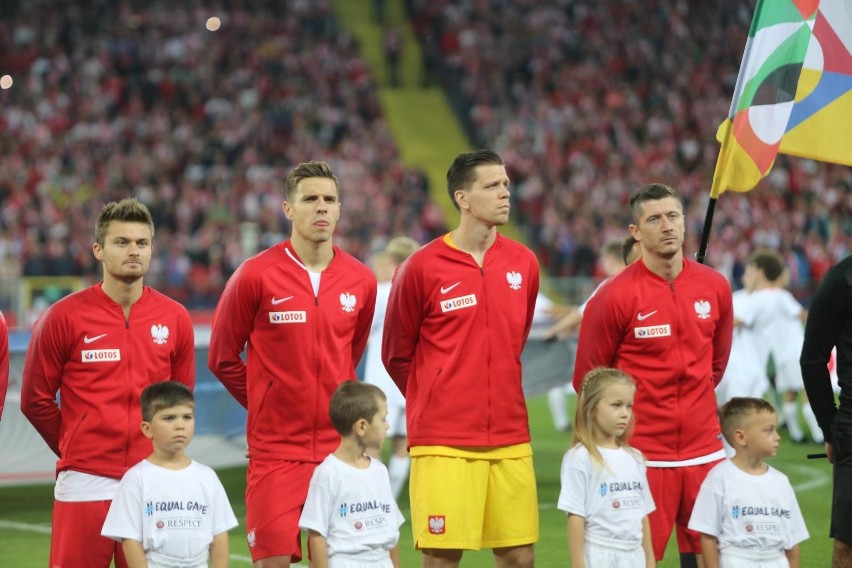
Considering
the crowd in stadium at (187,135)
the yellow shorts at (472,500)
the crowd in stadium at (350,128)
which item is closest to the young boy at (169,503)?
the yellow shorts at (472,500)

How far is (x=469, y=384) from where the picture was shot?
6.16 metres

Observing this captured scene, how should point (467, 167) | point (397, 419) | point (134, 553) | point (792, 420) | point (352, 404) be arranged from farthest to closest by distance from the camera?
point (792, 420) < point (397, 419) < point (467, 167) < point (352, 404) < point (134, 553)

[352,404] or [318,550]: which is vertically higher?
[352,404]

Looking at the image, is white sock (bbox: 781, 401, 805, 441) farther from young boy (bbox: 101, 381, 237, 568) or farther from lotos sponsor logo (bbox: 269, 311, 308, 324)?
young boy (bbox: 101, 381, 237, 568)

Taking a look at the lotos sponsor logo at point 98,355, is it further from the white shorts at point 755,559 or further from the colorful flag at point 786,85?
the colorful flag at point 786,85

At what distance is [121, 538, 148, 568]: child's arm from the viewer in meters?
5.53

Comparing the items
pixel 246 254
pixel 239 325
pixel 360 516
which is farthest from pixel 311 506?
pixel 246 254

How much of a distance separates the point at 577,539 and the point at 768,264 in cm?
872

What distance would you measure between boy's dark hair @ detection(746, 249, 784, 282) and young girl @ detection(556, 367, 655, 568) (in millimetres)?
8392

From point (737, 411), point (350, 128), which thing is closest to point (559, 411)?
point (737, 411)

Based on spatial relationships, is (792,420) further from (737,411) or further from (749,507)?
(749,507)

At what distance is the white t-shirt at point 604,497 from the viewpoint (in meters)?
5.91

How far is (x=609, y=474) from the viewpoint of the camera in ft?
19.5

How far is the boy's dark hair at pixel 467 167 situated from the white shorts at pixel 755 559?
202cm
